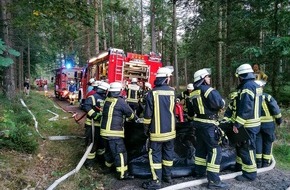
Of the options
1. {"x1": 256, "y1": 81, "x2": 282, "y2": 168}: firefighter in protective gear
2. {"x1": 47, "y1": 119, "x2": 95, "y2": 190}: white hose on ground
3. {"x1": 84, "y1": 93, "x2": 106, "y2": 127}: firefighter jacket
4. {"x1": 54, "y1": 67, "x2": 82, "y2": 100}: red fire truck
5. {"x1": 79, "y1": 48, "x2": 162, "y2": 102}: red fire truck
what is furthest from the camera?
{"x1": 54, "y1": 67, "x2": 82, "y2": 100}: red fire truck

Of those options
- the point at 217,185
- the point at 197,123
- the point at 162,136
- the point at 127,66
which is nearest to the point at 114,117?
the point at 162,136

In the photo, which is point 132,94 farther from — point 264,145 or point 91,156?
point 264,145

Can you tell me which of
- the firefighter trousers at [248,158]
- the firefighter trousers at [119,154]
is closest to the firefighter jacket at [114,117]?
the firefighter trousers at [119,154]

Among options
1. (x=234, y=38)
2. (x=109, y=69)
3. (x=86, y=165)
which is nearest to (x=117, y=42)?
(x=234, y=38)

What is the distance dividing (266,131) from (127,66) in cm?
→ 620

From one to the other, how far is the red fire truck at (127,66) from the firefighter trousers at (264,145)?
18.5 feet

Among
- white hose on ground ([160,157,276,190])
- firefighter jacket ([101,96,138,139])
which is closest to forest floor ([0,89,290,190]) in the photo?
white hose on ground ([160,157,276,190])

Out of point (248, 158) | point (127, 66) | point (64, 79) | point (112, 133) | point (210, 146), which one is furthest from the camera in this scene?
point (64, 79)

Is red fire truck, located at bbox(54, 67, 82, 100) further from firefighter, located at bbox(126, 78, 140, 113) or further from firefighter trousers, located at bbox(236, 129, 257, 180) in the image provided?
firefighter trousers, located at bbox(236, 129, 257, 180)

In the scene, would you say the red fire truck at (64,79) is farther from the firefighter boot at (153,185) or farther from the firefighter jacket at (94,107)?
the firefighter boot at (153,185)

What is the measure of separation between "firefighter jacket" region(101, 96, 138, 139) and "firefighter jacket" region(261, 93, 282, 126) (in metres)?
2.68

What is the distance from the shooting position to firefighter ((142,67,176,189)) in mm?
4855

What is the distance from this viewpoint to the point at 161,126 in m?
4.89

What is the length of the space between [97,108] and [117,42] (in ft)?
108
